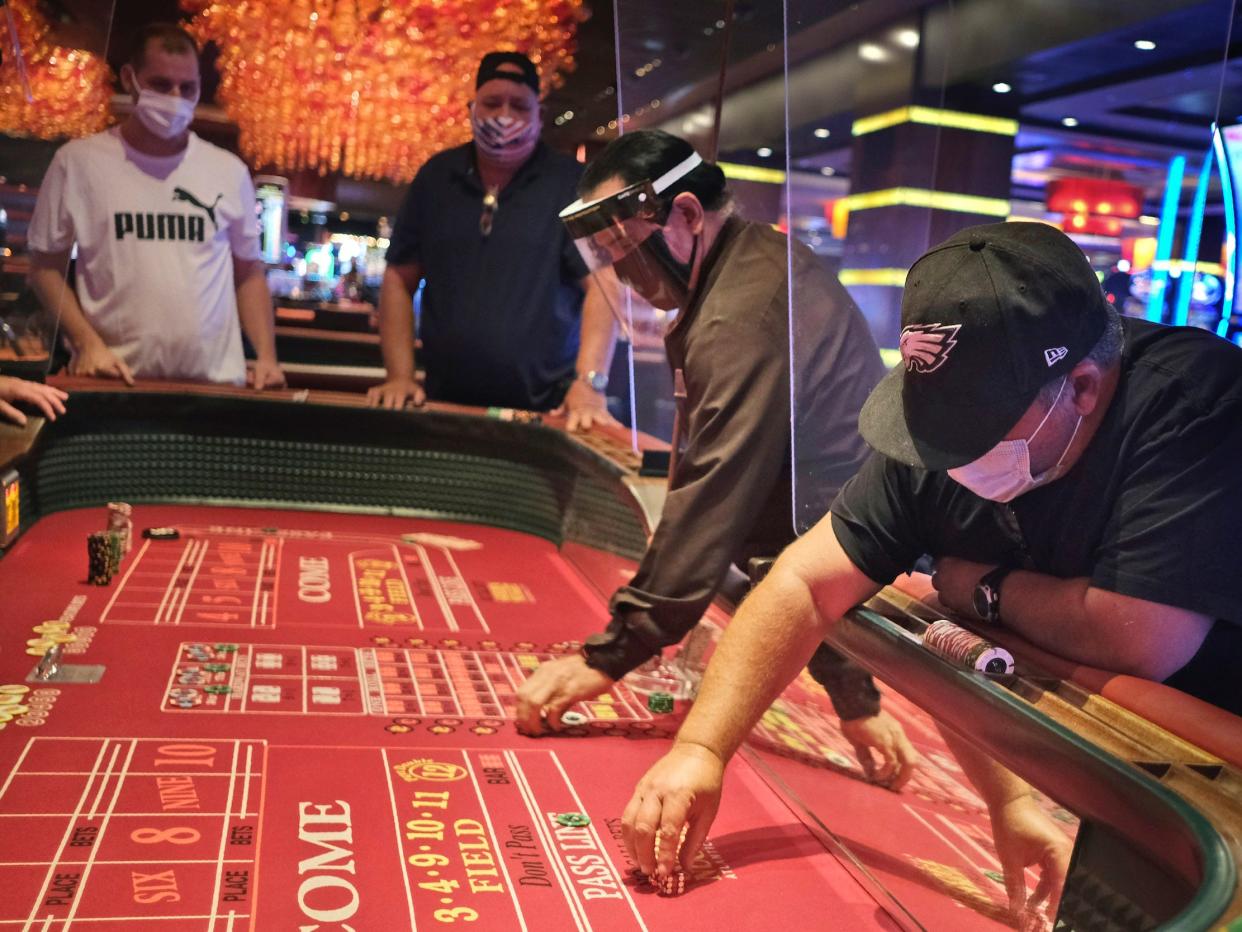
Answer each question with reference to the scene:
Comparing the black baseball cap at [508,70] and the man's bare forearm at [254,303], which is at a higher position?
the black baseball cap at [508,70]

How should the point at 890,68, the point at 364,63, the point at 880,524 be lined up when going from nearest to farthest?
1. the point at 880,524
2. the point at 890,68
3. the point at 364,63

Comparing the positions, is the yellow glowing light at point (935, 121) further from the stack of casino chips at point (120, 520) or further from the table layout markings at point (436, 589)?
the stack of casino chips at point (120, 520)

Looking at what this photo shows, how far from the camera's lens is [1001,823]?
1.17 m

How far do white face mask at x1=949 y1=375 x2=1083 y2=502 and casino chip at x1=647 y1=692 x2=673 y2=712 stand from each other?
0.89m

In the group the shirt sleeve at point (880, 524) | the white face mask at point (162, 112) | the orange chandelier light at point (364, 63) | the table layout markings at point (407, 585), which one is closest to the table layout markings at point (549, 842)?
the shirt sleeve at point (880, 524)

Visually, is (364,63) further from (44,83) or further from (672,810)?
(672,810)

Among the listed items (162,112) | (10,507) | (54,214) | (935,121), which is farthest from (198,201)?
(935,121)

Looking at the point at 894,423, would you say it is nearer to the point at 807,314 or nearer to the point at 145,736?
the point at 807,314

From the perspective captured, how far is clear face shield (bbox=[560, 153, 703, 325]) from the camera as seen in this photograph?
6.74 feet

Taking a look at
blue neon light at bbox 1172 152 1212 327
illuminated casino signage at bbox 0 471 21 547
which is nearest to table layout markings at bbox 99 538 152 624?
illuminated casino signage at bbox 0 471 21 547

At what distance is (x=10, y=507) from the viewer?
2627mm

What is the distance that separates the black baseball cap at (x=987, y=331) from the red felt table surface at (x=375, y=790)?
365 mm

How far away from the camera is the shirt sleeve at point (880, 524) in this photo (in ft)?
4.82

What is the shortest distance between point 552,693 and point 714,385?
53cm
